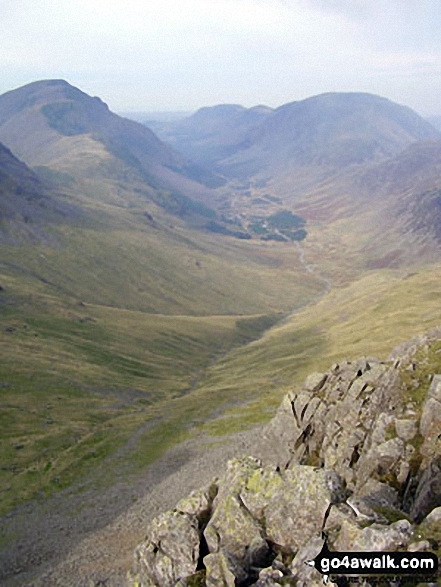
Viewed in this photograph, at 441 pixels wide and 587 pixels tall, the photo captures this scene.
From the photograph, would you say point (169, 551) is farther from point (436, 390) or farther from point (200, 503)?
point (436, 390)

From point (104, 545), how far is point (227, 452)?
121 feet

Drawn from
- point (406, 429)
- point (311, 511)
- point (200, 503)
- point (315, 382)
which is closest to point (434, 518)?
point (311, 511)

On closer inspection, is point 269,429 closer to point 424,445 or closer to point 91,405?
point 424,445

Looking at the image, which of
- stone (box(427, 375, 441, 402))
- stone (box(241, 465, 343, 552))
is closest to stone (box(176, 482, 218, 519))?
stone (box(241, 465, 343, 552))

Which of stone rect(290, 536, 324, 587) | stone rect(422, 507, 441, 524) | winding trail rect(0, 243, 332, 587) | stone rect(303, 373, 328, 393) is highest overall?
stone rect(422, 507, 441, 524)

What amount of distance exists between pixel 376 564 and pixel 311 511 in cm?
749

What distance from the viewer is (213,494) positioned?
5016 cm

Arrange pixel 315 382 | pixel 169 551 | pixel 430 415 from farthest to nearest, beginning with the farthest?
pixel 315 382 → pixel 430 415 → pixel 169 551

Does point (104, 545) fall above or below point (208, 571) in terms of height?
below

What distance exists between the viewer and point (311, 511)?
1592 inches

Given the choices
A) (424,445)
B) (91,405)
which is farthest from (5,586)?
(91,405)

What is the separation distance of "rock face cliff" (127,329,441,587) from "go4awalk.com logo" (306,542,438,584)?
0.45m

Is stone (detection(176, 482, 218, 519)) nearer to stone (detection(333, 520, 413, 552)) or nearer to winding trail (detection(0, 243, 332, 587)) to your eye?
stone (detection(333, 520, 413, 552))

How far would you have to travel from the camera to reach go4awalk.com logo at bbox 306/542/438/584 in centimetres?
3216
